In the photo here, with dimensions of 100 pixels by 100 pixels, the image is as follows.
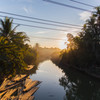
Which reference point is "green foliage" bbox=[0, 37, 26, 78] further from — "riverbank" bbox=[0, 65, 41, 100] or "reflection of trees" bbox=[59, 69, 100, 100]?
"reflection of trees" bbox=[59, 69, 100, 100]

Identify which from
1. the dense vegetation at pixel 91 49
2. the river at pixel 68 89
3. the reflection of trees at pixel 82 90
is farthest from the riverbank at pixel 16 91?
the dense vegetation at pixel 91 49

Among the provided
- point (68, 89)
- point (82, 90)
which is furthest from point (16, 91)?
point (82, 90)

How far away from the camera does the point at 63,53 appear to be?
1554 inches

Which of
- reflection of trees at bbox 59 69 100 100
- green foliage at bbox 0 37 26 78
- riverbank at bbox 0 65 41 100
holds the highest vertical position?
green foliage at bbox 0 37 26 78

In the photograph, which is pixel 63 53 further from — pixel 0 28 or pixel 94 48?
pixel 0 28

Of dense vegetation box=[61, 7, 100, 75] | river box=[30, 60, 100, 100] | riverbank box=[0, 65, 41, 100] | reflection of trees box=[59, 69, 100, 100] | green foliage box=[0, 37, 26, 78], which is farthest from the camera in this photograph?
dense vegetation box=[61, 7, 100, 75]

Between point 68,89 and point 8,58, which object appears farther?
point 68,89

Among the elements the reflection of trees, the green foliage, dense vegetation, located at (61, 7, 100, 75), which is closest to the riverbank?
the green foliage

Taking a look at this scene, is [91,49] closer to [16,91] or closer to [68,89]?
[68,89]

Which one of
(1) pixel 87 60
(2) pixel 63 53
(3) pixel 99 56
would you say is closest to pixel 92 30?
(3) pixel 99 56

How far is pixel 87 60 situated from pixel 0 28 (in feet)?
68.6

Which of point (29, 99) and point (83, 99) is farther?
point (83, 99)

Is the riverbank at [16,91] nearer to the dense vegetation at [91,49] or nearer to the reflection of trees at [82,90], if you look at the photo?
the reflection of trees at [82,90]

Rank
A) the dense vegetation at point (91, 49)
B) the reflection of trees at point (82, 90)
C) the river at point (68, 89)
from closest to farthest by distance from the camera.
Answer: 1. the river at point (68, 89)
2. the reflection of trees at point (82, 90)
3. the dense vegetation at point (91, 49)
